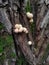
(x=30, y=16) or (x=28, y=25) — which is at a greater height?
(x=30, y=16)

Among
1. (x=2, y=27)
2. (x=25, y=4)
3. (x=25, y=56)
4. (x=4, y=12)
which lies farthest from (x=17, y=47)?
(x=25, y=4)

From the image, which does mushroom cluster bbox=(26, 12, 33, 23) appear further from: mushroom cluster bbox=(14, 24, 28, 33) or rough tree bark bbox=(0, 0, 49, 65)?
mushroom cluster bbox=(14, 24, 28, 33)

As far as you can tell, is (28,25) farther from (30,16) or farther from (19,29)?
(19,29)

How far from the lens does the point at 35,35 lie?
4664 millimetres

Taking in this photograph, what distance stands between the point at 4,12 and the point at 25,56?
1.08m

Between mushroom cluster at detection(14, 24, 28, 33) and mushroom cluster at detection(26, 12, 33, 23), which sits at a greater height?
mushroom cluster at detection(26, 12, 33, 23)

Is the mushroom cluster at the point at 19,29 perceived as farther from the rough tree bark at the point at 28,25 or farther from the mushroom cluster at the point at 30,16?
the mushroom cluster at the point at 30,16

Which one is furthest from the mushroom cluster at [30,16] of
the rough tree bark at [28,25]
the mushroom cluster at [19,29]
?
the mushroom cluster at [19,29]

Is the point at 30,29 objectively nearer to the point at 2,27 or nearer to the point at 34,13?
the point at 34,13

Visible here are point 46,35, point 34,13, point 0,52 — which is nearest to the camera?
point 0,52

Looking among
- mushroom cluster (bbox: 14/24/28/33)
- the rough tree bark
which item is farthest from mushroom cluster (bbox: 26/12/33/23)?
mushroom cluster (bbox: 14/24/28/33)

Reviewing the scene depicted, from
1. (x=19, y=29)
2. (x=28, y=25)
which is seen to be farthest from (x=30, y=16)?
(x=19, y=29)

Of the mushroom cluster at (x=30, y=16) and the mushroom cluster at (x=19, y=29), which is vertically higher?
the mushroom cluster at (x=30, y=16)

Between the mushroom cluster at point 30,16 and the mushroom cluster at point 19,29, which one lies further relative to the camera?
the mushroom cluster at point 30,16
